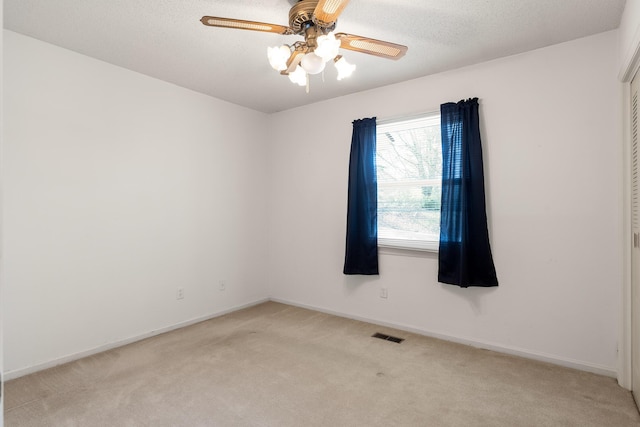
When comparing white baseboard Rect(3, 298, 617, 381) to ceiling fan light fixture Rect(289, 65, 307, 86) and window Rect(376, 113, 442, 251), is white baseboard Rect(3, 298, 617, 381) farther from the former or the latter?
ceiling fan light fixture Rect(289, 65, 307, 86)

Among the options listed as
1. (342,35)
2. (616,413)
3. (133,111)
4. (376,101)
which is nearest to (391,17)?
(342,35)

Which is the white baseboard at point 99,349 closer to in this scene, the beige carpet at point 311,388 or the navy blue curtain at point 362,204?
the beige carpet at point 311,388

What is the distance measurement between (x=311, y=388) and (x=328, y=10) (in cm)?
234

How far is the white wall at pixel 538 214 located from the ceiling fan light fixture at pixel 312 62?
1.74 m

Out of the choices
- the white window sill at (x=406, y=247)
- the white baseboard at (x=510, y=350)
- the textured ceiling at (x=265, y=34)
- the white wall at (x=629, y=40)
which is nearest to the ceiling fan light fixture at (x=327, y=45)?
the textured ceiling at (x=265, y=34)

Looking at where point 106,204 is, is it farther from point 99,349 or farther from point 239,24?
point 239,24

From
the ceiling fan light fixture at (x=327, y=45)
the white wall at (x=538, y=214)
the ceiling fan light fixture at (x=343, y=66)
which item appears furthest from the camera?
the white wall at (x=538, y=214)

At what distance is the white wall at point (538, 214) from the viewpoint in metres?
2.63

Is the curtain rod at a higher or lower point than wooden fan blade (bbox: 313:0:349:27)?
lower

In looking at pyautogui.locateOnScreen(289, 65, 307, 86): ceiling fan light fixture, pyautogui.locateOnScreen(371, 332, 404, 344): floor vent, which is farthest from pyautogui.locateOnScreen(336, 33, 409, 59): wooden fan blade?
pyautogui.locateOnScreen(371, 332, 404, 344): floor vent

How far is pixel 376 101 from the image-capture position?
12.3 ft

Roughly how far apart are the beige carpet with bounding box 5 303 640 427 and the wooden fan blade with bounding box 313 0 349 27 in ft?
7.48

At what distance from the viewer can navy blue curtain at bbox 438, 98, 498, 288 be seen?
120 inches

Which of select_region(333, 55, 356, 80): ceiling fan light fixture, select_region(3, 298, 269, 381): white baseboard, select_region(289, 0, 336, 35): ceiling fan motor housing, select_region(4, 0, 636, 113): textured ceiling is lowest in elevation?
select_region(3, 298, 269, 381): white baseboard
